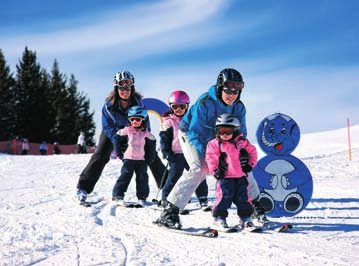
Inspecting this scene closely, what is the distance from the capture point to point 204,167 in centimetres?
440

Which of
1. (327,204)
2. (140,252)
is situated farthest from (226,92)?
(327,204)

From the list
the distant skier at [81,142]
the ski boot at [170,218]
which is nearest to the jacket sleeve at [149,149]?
the ski boot at [170,218]

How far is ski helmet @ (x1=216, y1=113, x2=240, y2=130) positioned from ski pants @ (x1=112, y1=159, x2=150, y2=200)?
250cm

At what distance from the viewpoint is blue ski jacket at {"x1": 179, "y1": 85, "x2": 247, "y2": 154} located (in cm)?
443

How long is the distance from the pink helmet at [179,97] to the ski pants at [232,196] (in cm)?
226

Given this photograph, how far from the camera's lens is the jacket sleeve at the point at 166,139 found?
6117 millimetres

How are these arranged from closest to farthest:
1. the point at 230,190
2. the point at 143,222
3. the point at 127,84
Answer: the point at 230,190 → the point at 143,222 → the point at 127,84

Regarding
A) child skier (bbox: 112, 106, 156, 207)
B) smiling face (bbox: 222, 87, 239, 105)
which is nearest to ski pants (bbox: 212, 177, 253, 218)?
smiling face (bbox: 222, 87, 239, 105)

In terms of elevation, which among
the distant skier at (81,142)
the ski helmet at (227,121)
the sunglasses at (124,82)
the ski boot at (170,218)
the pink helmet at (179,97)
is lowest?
Answer: the ski boot at (170,218)

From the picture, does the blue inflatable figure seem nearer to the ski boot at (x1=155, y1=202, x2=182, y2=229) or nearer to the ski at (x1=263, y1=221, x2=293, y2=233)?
the ski at (x1=263, y1=221, x2=293, y2=233)

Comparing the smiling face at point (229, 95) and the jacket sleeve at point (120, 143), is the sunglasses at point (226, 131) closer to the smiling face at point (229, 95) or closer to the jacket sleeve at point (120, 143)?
the smiling face at point (229, 95)

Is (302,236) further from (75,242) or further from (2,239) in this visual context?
(2,239)

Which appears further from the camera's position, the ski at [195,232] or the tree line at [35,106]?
the tree line at [35,106]

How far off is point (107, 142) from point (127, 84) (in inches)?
35.9
